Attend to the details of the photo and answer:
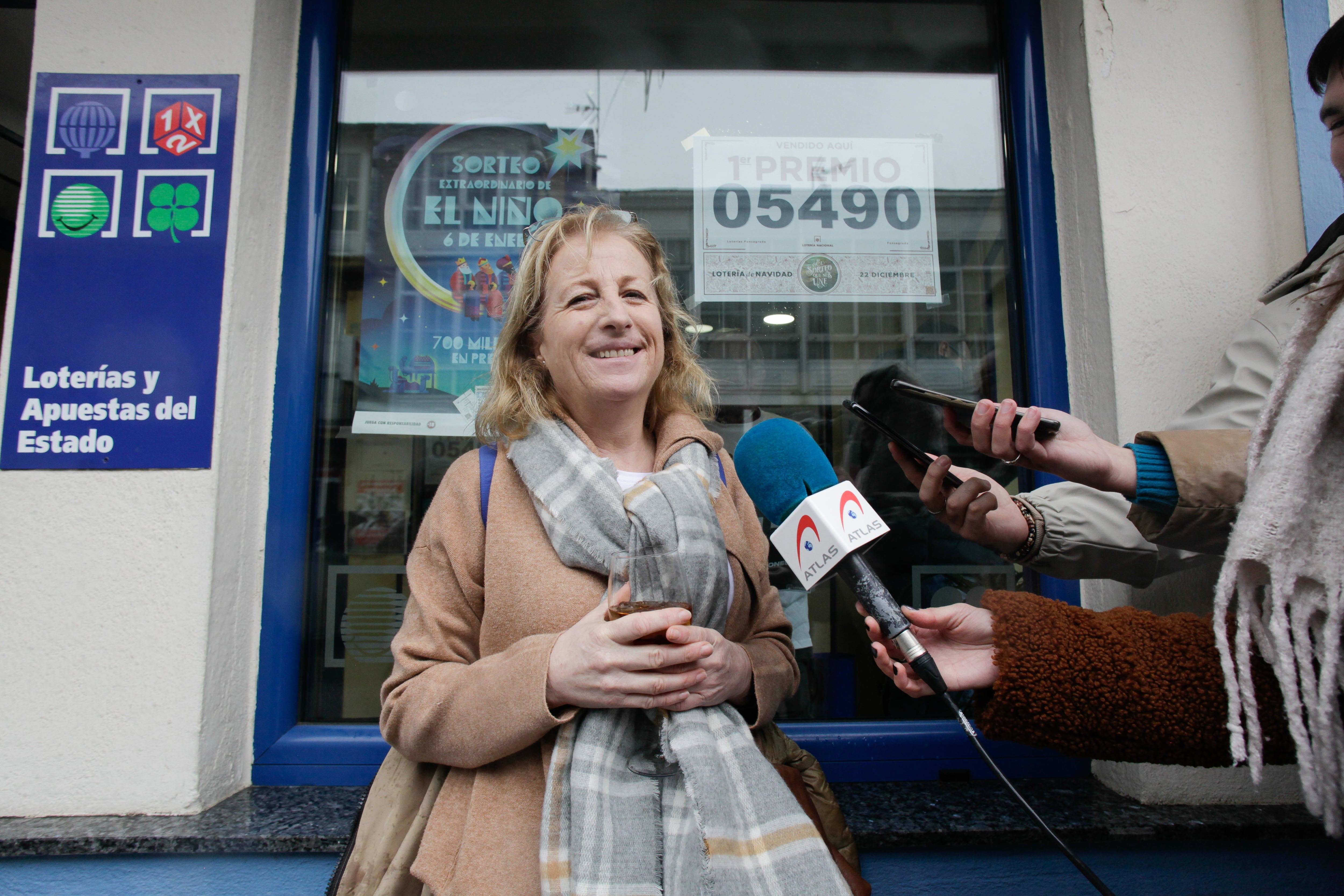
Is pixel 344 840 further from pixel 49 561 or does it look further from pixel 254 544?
pixel 49 561

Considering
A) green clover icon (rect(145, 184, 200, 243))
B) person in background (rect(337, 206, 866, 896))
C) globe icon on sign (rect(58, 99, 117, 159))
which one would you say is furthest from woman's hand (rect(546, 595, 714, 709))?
globe icon on sign (rect(58, 99, 117, 159))

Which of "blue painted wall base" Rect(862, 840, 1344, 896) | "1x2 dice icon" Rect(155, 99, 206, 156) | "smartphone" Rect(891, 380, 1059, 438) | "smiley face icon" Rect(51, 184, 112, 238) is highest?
"1x2 dice icon" Rect(155, 99, 206, 156)

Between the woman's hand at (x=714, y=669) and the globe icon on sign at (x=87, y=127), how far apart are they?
216cm

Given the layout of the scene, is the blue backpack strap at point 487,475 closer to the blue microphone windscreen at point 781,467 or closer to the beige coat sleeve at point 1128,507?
the blue microphone windscreen at point 781,467

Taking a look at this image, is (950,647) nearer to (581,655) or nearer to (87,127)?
(581,655)

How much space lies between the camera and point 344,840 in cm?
177

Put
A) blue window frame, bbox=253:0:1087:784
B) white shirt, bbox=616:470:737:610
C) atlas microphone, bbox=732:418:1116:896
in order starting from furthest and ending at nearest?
blue window frame, bbox=253:0:1087:784 → white shirt, bbox=616:470:737:610 → atlas microphone, bbox=732:418:1116:896

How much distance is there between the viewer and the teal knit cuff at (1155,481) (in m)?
1.25

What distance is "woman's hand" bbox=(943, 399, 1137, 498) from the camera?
130cm

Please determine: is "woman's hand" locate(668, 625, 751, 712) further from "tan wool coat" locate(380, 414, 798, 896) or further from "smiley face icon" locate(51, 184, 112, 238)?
"smiley face icon" locate(51, 184, 112, 238)

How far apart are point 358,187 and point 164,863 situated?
79.6 inches

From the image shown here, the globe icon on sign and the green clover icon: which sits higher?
the globe icon on sign

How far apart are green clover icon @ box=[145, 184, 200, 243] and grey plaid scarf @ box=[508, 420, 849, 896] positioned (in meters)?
1.39

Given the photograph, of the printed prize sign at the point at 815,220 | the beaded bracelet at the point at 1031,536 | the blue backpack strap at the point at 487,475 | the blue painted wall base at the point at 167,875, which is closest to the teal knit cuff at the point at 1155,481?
the beaded bracelet at the point at 1031,536
